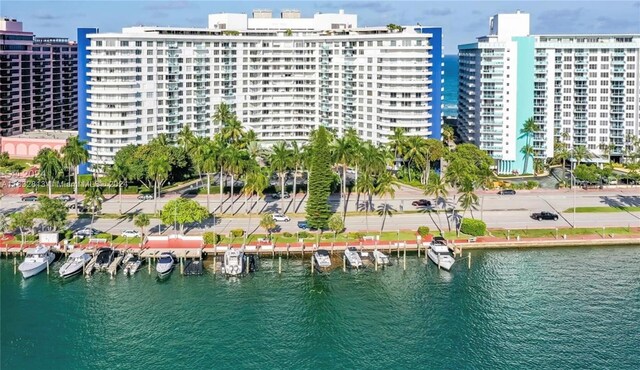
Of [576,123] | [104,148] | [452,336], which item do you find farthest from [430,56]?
[452,336]

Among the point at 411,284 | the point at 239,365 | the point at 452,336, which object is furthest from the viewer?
the point at 411,284

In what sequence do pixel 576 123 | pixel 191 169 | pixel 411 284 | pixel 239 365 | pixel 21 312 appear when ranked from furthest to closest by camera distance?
pixel 576 123
pixel 191 169
pixel 411 284
pixel 21 312
pixel 239 365

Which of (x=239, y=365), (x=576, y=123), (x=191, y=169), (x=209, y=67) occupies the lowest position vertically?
(x=239, y=365)

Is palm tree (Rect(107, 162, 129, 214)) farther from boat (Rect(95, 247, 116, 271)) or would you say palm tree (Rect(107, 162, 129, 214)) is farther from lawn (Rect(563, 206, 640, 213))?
lawn (Rect(563, 206, 640, 213))

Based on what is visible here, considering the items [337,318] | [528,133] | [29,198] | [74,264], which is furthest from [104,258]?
[528,133]

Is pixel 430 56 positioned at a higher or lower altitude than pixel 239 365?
higher

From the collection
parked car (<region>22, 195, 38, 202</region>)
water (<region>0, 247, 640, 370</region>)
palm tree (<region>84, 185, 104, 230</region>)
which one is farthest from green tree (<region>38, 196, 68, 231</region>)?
parked car (<region>22, 195, 38, 202</region>)

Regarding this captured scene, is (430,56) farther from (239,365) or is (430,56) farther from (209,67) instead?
(239,365)
